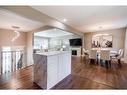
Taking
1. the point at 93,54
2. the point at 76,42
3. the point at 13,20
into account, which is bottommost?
the point at 93,54

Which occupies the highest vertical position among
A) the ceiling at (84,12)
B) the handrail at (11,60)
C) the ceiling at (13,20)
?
the ceiling at (84,12)

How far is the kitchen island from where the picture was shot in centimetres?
244

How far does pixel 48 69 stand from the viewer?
246cm

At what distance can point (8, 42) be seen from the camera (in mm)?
5297

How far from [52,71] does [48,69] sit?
21cm

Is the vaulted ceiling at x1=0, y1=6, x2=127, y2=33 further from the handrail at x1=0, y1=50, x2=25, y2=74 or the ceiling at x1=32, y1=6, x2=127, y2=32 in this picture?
the handrail at x1=0, y1=50, x2=25, y2=74

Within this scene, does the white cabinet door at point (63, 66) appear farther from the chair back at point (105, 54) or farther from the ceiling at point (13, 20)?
the chair back at point (105, 54)

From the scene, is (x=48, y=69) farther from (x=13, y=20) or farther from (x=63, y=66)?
(x=13, y=20)

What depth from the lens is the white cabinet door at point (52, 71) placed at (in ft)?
8.11

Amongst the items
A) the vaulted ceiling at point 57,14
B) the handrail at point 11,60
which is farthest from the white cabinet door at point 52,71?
the handrail at point 11,60

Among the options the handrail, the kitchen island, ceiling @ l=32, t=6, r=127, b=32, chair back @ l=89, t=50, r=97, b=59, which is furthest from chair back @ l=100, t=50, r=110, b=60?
the handrail

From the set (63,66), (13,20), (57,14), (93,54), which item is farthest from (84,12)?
(93,54)
